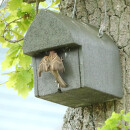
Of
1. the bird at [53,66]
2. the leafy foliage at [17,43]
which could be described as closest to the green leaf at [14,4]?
the leafy foliage at [17,43]

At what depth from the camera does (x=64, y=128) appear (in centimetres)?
280

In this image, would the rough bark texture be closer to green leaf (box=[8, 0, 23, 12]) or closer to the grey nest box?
the grey nest box

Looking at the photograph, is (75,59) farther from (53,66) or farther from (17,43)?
(17,43)

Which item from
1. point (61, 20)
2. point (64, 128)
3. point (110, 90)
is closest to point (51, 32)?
point (61, 20)

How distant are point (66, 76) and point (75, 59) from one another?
0.11 m

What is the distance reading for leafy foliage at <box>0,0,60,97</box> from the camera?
326 centimetres

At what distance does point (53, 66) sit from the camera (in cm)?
218

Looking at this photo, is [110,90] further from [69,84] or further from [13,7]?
[13,7]

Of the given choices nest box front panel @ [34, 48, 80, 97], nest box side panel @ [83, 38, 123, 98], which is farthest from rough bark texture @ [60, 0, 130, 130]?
nest box front panel @ [34, 48, 80, 97]

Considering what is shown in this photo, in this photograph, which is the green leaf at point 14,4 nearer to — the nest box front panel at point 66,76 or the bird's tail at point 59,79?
the nest box front panel at point 66,76

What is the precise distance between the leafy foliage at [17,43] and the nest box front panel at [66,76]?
2.76 feet

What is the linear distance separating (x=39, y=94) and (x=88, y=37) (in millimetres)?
449

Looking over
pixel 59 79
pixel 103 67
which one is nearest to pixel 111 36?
pixel 103 67

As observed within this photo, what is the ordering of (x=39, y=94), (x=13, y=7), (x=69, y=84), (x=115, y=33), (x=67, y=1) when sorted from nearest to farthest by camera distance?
(x=69, y=84) → (x=39, y=94) → (x=115, y=33) → (x=67, y=1) → (x=13, y=7)
